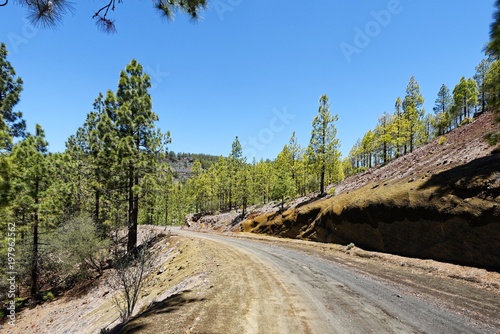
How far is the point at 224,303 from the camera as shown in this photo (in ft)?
24.9

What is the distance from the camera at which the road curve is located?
20.7 ft

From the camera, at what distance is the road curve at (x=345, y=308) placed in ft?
20.7

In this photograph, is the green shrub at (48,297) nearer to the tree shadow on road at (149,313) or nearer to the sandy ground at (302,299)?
the sandy ground at (302,299)

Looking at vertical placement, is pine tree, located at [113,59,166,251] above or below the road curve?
above

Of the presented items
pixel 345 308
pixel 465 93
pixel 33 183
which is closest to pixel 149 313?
pixel 345 308

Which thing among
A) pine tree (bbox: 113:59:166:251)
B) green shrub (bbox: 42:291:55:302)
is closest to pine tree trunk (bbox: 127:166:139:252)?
pine tree (bbox: 113:59:166:251)

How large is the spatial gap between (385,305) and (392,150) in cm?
6878

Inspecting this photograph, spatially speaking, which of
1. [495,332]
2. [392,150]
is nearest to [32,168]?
[495,332]

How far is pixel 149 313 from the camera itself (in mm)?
7281

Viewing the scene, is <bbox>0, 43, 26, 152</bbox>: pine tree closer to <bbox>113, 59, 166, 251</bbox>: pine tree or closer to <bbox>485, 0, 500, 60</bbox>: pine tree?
<bbox>113, 59, 166, 251</bbox>: pine tree

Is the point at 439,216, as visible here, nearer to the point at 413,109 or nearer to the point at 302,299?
the point at 302,299

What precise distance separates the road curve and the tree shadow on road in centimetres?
213

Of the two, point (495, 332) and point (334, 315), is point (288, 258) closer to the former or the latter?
point (334, 315)

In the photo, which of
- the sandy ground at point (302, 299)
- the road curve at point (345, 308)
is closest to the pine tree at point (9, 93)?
the sandy ground at point (302, 299)
